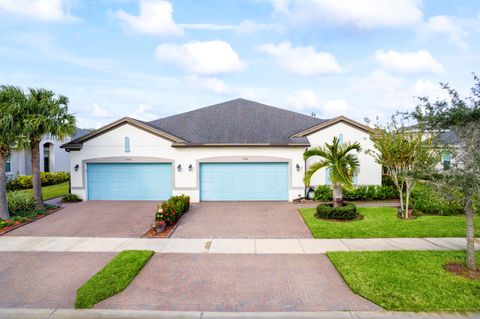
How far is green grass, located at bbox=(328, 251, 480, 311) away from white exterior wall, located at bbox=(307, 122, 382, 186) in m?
9.49

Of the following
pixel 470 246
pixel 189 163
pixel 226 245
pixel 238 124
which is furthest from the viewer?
pixel 238 124

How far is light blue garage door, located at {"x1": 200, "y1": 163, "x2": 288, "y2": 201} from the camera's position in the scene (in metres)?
17.5

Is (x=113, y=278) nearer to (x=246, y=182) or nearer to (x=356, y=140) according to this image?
(x=246, y=182)

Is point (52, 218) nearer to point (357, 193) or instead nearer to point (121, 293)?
point (121, 293)

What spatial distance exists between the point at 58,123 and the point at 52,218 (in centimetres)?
462

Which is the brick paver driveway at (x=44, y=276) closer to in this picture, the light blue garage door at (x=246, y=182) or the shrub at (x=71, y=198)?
the shrub at (x=71, y=198)

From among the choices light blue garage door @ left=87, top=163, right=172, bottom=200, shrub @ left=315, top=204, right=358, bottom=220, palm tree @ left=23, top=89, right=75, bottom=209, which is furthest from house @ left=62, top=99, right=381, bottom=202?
shrub @ left=315, top=204, right=358, bottom=220

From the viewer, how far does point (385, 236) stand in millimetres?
10766

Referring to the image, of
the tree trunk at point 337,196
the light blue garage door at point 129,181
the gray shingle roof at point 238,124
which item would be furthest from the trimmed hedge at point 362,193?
the light blue garage door at point 129,181

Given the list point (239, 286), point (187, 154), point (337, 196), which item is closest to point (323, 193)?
point (337, 196)

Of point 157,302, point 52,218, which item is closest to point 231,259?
point 157,302

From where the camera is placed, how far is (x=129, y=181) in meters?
17.7

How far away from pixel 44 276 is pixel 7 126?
816 centimetres

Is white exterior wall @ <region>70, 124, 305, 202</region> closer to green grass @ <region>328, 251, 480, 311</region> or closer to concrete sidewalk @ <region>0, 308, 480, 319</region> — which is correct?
green grass @ <region>328, 251, 480, 311</region>
